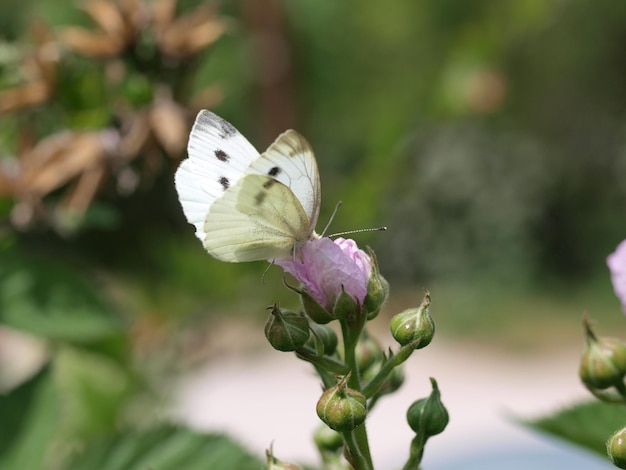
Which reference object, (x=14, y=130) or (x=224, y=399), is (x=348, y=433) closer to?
(x=14, y=130)

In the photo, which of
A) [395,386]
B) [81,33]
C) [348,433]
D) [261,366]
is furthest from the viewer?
[261,366]

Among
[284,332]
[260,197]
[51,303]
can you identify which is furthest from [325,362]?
[51,303]

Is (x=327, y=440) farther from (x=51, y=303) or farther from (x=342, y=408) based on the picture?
(x=51, y=303)

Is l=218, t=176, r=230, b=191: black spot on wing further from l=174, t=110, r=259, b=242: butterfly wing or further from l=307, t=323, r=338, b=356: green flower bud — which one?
l=307, t=323, r=338, b=356: green flower bud

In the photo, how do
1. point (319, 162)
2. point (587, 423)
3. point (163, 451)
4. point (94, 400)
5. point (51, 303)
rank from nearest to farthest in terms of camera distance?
point (587, 423), point (163, 451), point (51, 303), point (94, 400), point (319, 162)

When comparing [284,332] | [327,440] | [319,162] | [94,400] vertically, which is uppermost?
[284,332]

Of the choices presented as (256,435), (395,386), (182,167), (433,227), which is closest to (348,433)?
(395,386)
